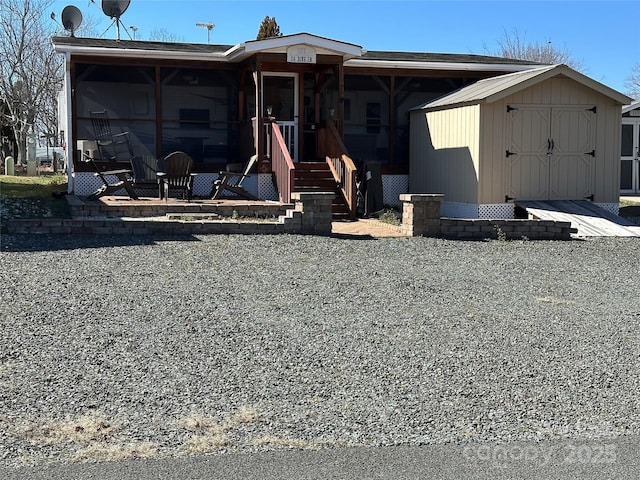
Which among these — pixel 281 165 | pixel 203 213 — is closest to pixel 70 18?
pixel 281 165

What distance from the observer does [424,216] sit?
1208cm

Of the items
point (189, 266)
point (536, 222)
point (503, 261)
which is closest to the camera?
point (189, 266)

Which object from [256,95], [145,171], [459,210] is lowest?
[459,210]

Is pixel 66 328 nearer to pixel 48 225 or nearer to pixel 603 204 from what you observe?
pixel 48 225

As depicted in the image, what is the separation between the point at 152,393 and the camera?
4988 millimetres

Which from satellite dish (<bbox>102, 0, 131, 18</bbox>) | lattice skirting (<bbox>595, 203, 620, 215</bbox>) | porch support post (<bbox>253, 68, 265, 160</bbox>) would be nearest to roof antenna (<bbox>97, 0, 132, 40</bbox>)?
satellite dish (<bbox>102, 0, 131, 18</bbox>)

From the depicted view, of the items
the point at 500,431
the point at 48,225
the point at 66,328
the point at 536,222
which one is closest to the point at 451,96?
the point at 536,222

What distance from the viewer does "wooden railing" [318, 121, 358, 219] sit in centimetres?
1437

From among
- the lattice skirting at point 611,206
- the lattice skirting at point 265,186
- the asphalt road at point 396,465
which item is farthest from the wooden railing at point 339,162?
the asphalt road at point 396,465

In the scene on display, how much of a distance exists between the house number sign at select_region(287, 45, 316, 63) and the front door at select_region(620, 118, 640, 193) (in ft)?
33.0

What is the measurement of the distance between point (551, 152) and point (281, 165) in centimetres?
494

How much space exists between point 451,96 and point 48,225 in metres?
8.93

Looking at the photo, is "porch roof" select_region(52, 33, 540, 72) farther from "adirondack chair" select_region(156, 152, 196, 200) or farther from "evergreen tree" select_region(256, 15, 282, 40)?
"evergreen tree" select_region(256, 15, 282, 40)

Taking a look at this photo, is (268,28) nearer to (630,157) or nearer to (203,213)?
(630,157)
